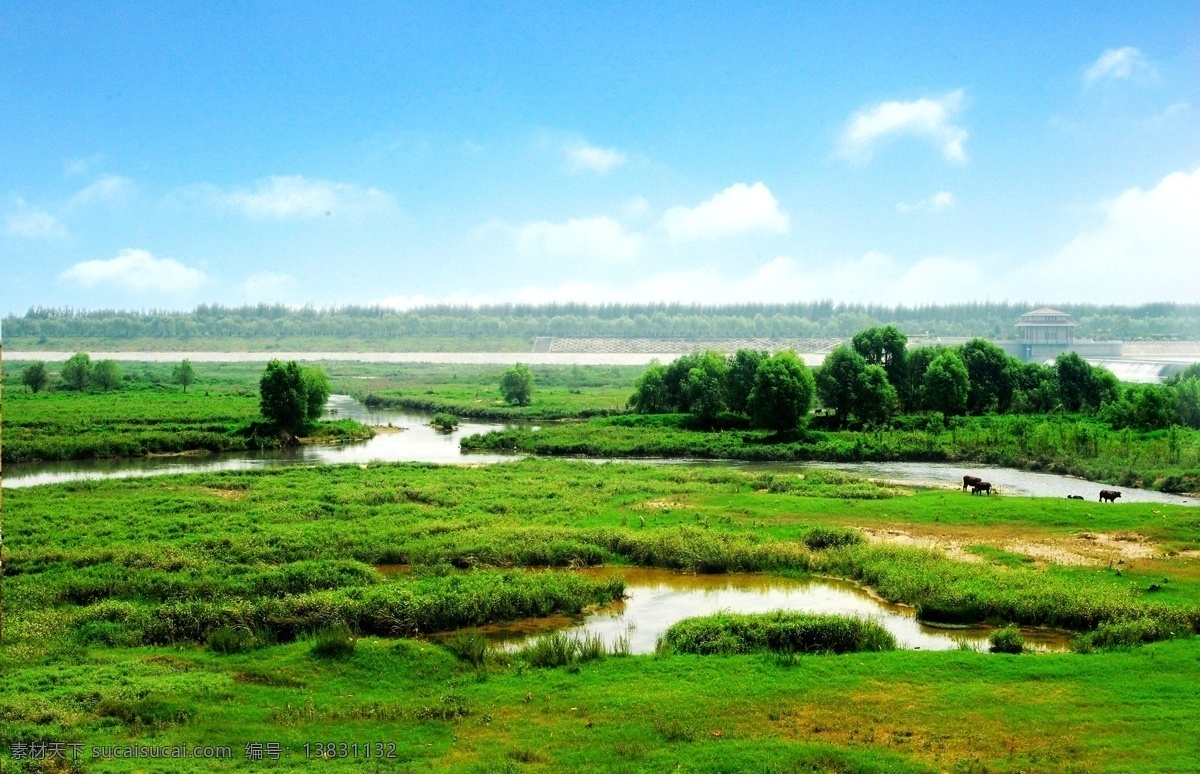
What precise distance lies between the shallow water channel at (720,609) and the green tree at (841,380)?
4186 cm

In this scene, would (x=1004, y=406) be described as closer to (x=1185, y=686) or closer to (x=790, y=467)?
(x=790, y=467)

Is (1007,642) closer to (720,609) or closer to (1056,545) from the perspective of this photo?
(720,609)

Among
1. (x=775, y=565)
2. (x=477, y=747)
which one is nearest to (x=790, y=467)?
(x=775, y=565)

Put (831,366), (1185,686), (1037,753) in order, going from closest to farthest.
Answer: (1037,753) < (1185,686) < (831,366)

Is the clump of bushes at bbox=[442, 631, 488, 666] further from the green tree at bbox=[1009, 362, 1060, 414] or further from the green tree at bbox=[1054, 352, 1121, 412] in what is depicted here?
the green tree at bbox=[1054, 352, 1121, 412]

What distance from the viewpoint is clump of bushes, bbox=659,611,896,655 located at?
20.5 metres


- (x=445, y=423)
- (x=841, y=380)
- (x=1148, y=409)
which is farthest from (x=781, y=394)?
(x=445, y=423)

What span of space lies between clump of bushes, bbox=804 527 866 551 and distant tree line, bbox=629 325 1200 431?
30.6 metres

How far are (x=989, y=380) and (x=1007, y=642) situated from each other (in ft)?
187

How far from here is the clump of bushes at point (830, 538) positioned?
31250 mm

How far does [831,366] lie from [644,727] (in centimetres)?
5656

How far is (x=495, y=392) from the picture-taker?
376 feet

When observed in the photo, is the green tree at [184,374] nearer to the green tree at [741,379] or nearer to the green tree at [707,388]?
the green tree at [707,388]

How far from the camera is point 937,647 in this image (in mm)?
21781
